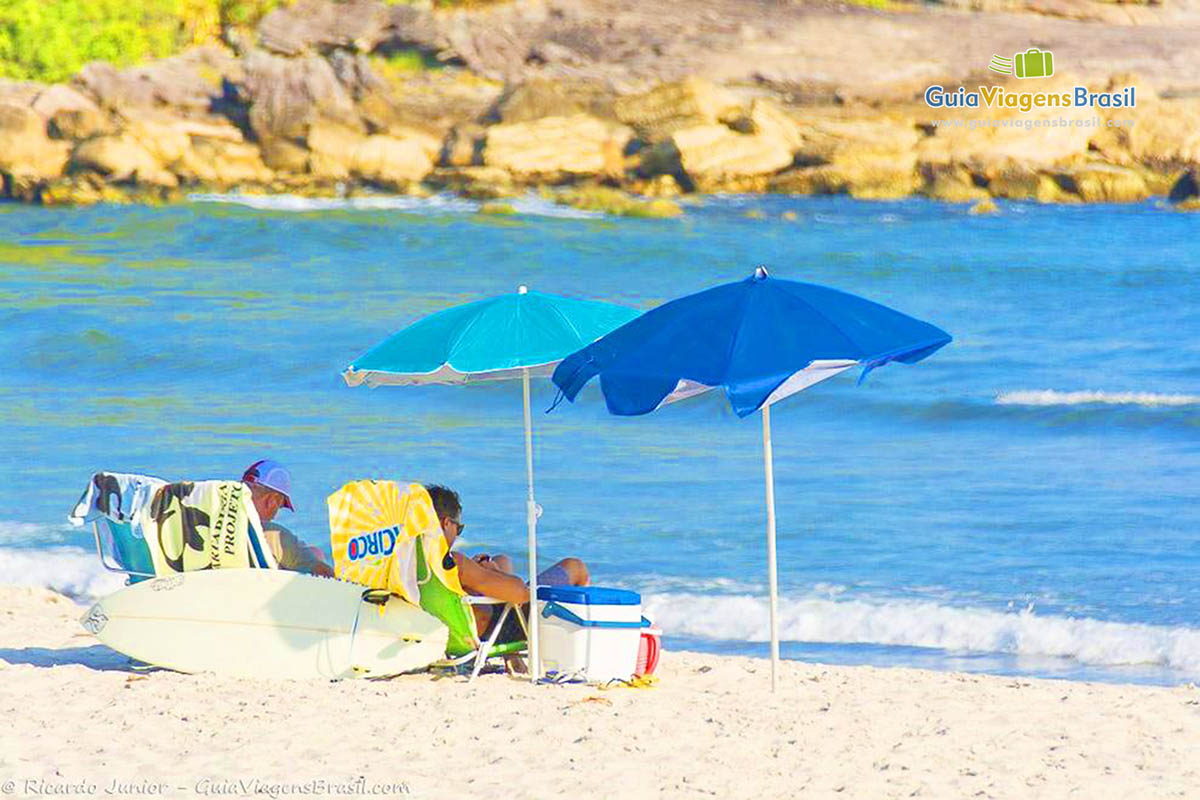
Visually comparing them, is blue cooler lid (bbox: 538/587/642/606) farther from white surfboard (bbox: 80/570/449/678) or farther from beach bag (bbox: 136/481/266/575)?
beach bag (bbox: 136/481/266/575)

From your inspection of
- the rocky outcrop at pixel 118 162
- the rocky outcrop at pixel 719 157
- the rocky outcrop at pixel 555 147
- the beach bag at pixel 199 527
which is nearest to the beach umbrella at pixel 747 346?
the beach bag at pixel 199 527

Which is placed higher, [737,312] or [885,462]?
[737,312]

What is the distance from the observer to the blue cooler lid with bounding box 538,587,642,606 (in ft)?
22.6

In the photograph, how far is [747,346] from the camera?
19.9ft

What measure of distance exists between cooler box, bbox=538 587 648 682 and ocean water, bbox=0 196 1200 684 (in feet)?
6.04

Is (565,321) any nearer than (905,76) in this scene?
Yes

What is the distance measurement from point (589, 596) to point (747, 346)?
136 centimetres

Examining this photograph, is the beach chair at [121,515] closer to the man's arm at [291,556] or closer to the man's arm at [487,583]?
the man's arm at [291,556]

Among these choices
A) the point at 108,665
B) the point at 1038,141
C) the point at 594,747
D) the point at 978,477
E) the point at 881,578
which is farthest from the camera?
the point at 1038,141

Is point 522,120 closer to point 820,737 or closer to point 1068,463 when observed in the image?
point 1068,463

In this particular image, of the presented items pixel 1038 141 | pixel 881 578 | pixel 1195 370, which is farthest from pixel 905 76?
pixel 881 578

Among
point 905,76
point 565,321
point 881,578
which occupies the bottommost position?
point 881,578

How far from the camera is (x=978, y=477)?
42.8 ft

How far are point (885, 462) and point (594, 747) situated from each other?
8.18 meters
